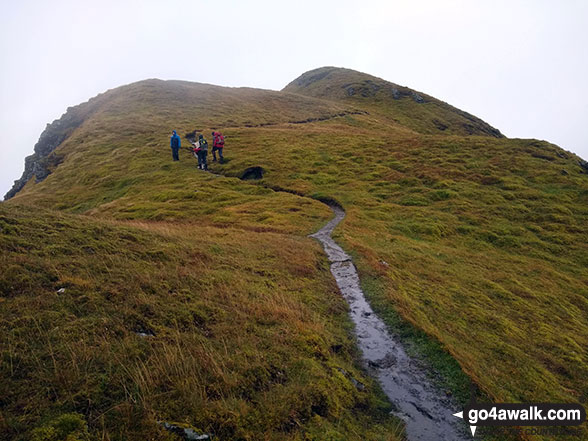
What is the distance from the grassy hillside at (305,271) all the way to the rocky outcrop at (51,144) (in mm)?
6844

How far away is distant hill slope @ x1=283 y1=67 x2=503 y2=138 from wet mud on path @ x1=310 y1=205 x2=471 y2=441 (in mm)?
103615

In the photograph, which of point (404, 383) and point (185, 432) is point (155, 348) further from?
point (404, 383)

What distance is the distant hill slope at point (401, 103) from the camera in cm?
11350

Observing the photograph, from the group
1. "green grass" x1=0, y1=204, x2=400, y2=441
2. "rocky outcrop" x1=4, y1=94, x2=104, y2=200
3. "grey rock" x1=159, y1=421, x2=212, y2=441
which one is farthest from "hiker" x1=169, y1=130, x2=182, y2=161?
"grey rock" x1=159, y1=421, x2=212, y2=441

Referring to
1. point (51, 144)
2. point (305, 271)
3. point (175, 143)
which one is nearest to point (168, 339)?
point (305, 271)

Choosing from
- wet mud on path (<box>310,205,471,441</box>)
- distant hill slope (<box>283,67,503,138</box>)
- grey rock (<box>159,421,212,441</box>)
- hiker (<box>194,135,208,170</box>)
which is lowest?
wet mud on path (<box>310,205,471,441</box>)

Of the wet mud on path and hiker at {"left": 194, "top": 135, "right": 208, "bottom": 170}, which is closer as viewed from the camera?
the wet mud on path

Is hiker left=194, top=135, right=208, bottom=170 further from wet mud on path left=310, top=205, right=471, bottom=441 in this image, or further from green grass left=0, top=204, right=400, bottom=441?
wet mud on path left=310, top=205, right=471, bottom=441

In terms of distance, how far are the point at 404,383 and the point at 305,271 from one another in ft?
29.1

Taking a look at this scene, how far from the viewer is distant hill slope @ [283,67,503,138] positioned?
113500 mm

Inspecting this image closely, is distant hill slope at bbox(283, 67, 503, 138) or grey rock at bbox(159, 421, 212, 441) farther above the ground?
distant hill slope at bbox(283, 67, 503, 138)

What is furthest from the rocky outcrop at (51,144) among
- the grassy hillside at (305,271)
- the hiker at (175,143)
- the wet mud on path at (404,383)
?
the wet mud on path at (404,383)

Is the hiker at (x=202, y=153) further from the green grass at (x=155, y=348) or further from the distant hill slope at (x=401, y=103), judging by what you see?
the distant hill slope at (x=401, y=103)

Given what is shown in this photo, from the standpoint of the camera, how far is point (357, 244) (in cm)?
2514
